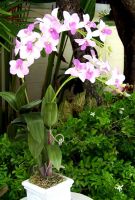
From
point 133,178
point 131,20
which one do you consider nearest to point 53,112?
point 133,178

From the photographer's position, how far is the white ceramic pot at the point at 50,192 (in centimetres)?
99

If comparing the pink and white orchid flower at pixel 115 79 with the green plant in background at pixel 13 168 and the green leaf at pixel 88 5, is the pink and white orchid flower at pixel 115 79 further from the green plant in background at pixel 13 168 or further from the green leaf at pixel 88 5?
the green leaf at pixel 88 5

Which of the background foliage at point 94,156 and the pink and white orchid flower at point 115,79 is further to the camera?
the background foliage at point 94,156

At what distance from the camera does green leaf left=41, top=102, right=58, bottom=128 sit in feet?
3.28

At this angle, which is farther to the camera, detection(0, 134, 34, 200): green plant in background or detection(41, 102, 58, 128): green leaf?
detection(0, 134, 34, 200): green plant in background

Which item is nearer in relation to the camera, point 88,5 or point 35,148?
point 35,148

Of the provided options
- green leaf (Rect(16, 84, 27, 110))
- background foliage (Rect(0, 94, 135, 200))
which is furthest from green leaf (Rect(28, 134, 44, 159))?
background foliage (Rect(0, 94, 135, 200))

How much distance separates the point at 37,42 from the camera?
0.91m

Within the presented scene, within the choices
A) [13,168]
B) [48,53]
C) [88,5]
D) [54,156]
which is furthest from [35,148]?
[88,5]

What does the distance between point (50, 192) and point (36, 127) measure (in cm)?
19

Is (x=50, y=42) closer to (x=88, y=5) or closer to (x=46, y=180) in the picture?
(x=46, y=180)

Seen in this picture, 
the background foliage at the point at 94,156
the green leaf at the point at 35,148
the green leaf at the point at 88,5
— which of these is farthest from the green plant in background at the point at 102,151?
the green leaf at the point at 88,5

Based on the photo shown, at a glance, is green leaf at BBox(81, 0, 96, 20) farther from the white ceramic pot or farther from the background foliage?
the white ceramic pot

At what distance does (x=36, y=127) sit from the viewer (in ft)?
3.20
